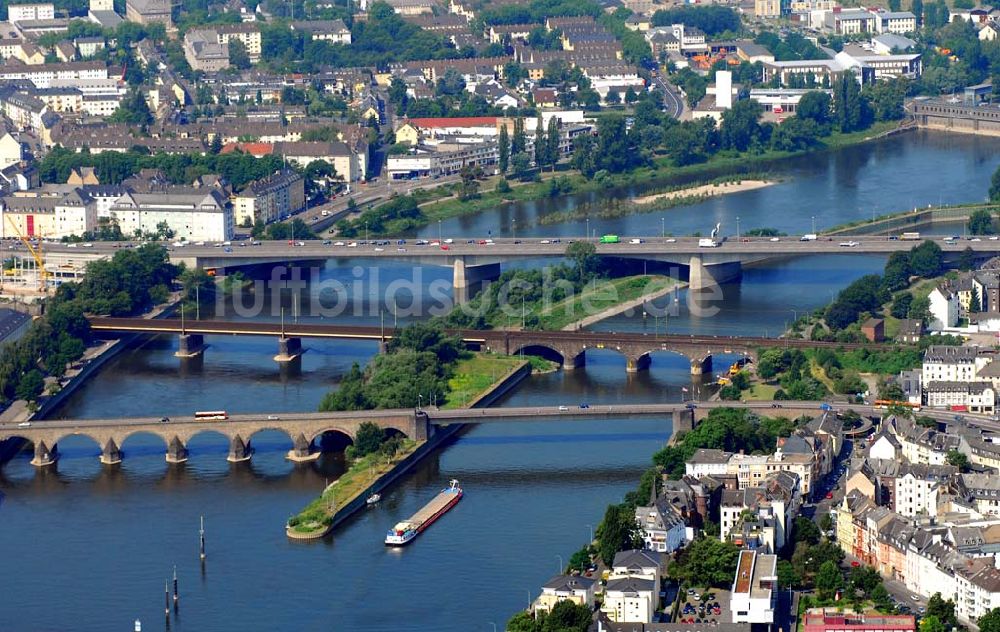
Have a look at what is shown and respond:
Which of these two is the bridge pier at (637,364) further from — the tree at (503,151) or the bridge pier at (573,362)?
the tree at (503,151)

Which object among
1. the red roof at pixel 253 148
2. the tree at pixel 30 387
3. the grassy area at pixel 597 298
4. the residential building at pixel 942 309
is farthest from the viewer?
the red roof at pixel 253 148

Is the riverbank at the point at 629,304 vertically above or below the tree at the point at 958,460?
above

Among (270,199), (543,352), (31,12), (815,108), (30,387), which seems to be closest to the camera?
(30,387)

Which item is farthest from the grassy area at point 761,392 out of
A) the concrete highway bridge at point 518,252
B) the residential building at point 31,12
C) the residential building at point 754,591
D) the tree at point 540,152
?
the residential building at point 31,12

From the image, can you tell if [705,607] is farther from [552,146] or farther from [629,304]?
[552,146]

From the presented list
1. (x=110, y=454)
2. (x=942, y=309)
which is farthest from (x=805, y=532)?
(x=942, y=309)

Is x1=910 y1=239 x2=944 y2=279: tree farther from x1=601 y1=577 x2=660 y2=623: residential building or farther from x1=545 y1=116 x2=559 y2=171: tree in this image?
x1=601 y1=577 x2=660 y2=623: residential building
